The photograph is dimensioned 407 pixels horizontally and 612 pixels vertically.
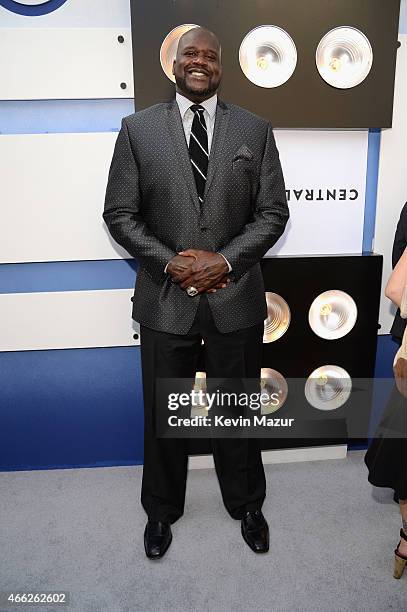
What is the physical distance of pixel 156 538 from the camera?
6.11 ft

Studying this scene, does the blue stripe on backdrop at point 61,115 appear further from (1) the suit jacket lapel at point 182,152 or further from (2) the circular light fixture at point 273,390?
(2) the circular light fixture at point 273,390

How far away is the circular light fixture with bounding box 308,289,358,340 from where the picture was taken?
2.26 metres

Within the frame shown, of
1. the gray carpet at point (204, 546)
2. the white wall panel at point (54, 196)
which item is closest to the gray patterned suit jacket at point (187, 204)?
the white wall panel at point (54, 196)

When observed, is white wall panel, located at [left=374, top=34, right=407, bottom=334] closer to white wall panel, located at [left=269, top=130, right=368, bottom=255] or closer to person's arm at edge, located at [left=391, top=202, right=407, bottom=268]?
white wall panel, located at [left=269, top=130, right=368, bottom=255]

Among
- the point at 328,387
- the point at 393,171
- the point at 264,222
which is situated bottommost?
the point at 328,387

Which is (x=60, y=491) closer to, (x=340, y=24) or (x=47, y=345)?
(x=47, y=345)

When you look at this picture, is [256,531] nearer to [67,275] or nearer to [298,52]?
[67,275]

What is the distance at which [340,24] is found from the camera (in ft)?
6.55

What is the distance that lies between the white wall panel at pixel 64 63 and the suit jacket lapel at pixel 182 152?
1.66ft

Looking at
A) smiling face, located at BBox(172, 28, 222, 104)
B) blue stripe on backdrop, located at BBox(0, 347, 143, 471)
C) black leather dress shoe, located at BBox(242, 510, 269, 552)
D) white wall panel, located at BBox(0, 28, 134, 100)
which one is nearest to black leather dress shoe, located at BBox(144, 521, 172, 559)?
black leather dress shoe, located at BBox(242, 510, 269, 552)

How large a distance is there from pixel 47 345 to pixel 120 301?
14.9 inches

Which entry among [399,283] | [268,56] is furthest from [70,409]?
[268,56]

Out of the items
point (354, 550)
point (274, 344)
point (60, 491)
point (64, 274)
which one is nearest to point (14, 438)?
point (60, 491)

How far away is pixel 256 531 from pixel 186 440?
414 millimetres
